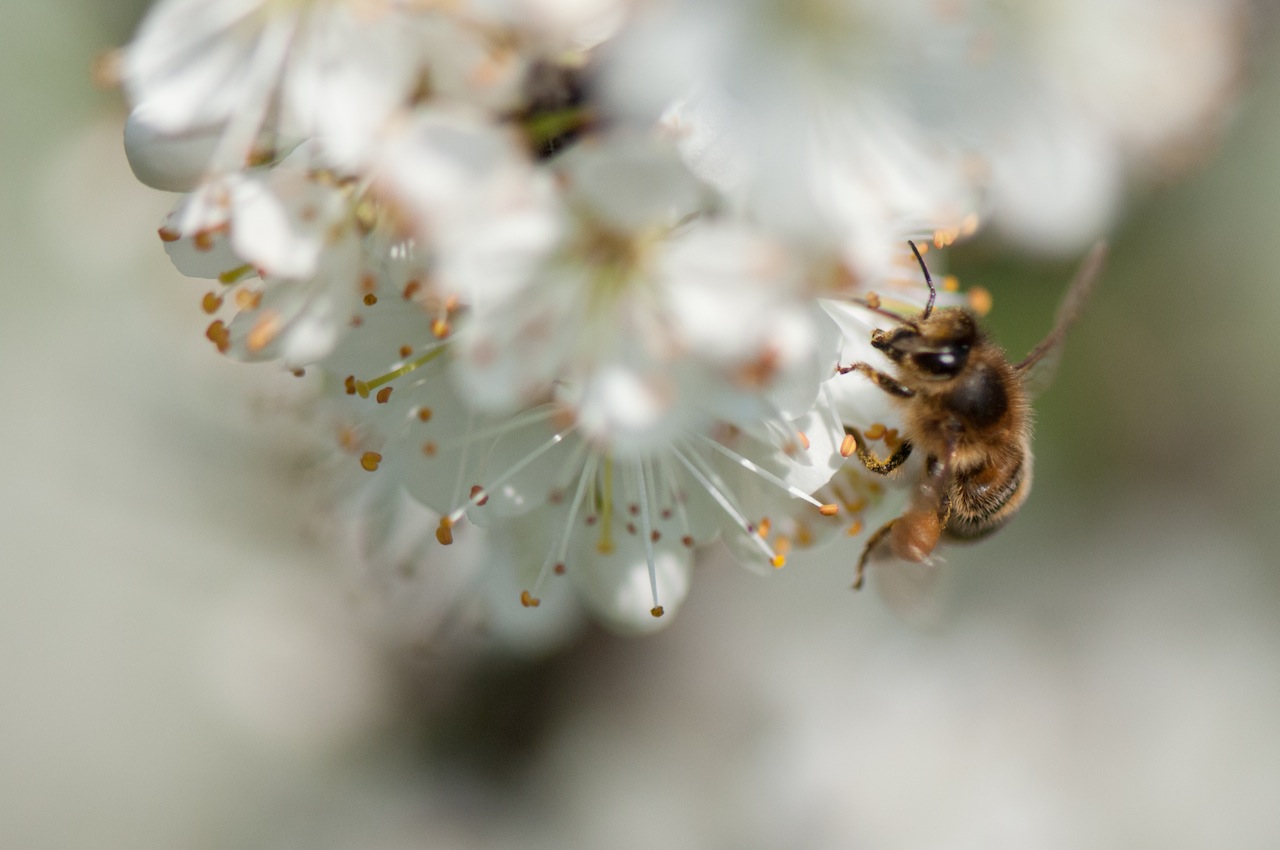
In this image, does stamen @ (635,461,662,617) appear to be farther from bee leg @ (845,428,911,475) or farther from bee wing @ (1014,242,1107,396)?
bee wing @ (1014,242,1107,396)

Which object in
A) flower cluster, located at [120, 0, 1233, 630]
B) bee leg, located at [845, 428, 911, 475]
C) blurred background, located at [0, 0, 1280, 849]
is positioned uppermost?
flower cluster, located at [120, 0, 1233, 630]

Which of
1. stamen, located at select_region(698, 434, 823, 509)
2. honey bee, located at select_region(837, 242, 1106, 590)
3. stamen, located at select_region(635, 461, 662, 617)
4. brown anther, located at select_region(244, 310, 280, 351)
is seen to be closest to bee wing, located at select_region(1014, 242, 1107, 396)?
honey bee, located at select_region(837, 242, 1106, 590)

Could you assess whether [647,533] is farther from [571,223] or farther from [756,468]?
[571,223]

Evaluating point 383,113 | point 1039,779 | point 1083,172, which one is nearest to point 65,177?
point 383,113

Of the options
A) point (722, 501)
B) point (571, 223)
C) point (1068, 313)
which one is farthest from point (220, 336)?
point (1068, 313)

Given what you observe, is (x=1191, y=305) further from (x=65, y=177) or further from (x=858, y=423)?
(x=65, y=177)
